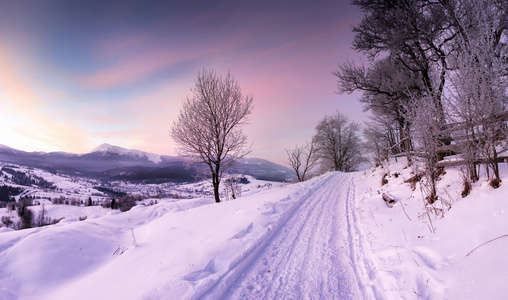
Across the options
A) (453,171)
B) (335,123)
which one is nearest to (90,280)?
(453,171)

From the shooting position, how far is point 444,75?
8.09 metres

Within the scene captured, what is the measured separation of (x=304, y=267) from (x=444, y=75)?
31.2 ft

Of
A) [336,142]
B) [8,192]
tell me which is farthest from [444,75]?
[8,192]

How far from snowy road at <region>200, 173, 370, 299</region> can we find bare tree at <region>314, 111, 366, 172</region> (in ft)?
119

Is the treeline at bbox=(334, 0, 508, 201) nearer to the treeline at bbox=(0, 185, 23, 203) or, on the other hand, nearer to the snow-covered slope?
the snow-covered slope

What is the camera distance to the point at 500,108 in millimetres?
4234

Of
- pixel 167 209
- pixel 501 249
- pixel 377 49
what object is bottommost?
pixel 167 209

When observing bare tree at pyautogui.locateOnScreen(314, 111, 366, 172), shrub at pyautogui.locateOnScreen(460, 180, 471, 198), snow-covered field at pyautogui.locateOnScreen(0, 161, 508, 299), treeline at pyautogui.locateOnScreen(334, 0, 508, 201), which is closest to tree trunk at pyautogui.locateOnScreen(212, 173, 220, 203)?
snow-covered field at pyautogui.locateOnScreen(0, 161, 508, 299)

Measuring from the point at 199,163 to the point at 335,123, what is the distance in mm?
35203

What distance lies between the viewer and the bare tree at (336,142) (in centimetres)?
4088

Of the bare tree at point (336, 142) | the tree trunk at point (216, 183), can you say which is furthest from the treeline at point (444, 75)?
the bare tree at point (336, 142)

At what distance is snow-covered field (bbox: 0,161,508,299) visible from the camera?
2861 millimetres

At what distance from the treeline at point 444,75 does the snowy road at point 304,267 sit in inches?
127

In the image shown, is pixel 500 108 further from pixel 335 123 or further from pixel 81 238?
pixel 335 123
